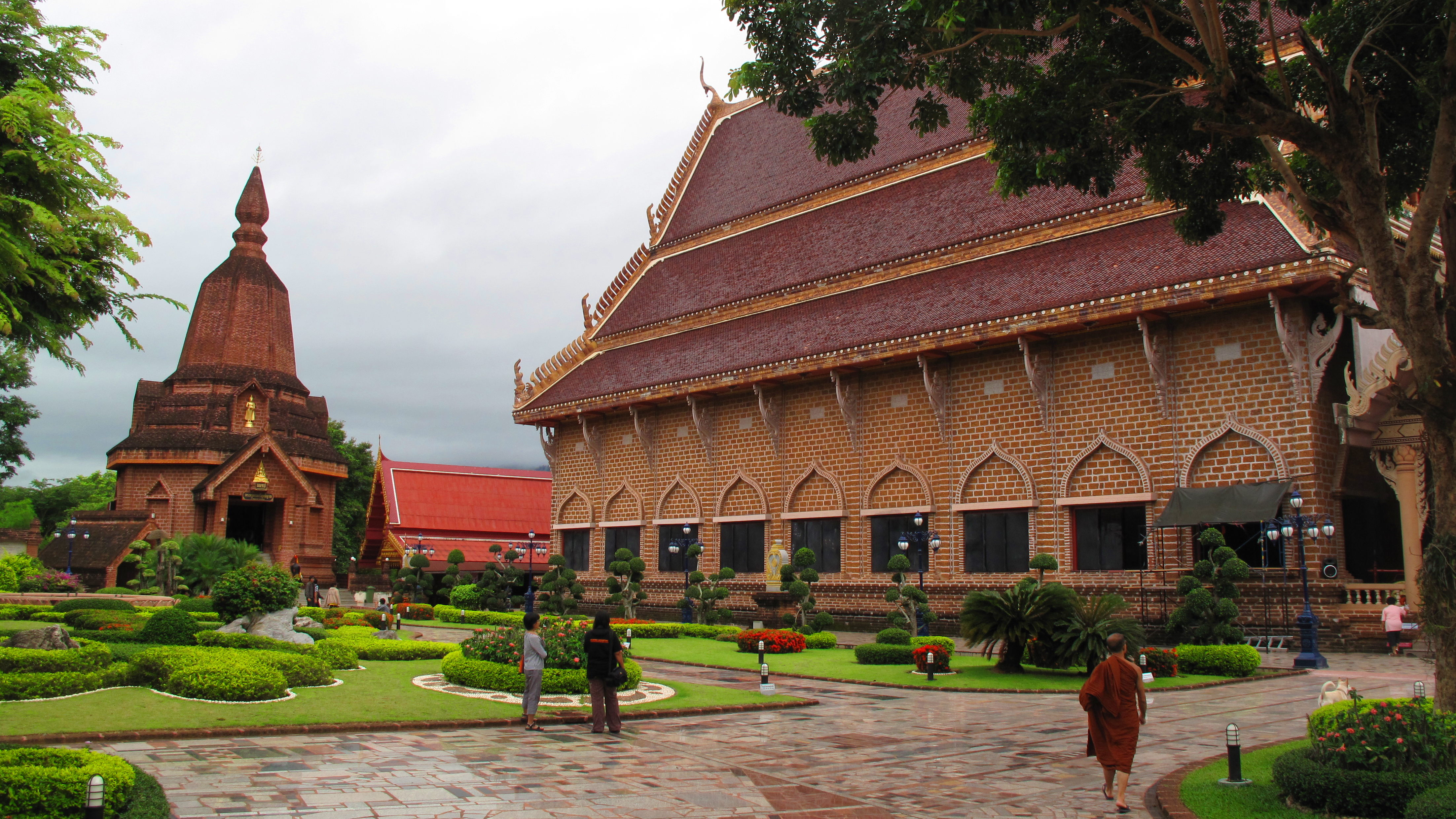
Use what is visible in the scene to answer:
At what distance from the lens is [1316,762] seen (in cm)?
727

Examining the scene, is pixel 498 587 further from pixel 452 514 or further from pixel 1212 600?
pixel 1212 600

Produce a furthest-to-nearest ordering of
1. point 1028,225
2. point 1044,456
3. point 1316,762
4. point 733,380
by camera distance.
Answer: point 733,380 < point 1028,225 < point 1044,456 < point 1316,762

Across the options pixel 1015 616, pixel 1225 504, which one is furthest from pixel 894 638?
pixel 1225 504

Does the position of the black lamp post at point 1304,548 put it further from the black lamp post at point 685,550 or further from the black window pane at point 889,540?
the black lamp post at point 685,550

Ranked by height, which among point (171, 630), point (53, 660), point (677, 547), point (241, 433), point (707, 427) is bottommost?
point (171, 630)

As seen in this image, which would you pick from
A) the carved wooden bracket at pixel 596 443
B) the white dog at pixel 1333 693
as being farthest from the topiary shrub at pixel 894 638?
the carved wooden bracket at pixel 596 443

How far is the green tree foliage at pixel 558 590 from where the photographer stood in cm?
2859

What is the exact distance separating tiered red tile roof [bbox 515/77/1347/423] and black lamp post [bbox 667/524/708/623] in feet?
13.3

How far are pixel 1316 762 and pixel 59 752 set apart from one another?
26.7 ft

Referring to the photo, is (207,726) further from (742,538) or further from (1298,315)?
(742,538)

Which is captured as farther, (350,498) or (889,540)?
(350,498)

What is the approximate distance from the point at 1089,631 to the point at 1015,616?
106 centimetres

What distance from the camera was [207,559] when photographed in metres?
32.7

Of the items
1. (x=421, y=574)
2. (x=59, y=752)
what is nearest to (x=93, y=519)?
(x=421, y=574)
